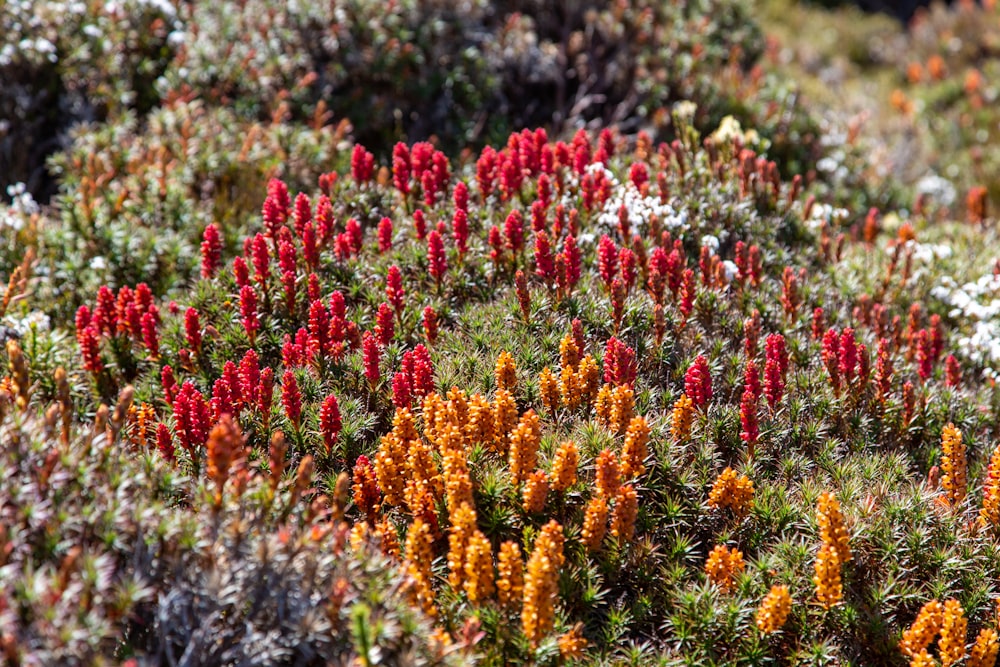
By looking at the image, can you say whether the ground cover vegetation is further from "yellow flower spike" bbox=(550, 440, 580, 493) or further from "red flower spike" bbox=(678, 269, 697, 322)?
"red flower spike" bbox=(678, 269, 697, 322)

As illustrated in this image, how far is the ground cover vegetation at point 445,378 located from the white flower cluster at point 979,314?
0.22 feet

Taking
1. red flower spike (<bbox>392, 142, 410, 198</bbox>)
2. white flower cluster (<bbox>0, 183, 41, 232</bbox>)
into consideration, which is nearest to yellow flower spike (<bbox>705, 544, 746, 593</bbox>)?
red flower spike (<bbox>392, 142, 410, 198</bbox>)

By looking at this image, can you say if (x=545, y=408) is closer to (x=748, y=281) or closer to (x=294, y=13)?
(x=748, y=281)

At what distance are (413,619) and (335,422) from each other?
5.22 ft

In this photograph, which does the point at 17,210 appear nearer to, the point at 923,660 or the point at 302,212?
the point at 302,212

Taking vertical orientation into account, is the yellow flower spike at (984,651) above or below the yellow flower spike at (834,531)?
below

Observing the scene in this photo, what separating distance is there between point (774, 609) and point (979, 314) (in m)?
4.29

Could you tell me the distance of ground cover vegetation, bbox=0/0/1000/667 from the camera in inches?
179

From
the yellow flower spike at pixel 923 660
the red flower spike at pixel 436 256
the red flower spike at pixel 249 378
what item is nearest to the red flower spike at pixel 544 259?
the red flower spike at pixel 436 256

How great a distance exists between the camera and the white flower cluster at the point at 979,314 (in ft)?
25.0

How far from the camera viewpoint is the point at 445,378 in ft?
20.5

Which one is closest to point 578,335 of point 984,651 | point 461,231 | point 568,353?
point 568,353

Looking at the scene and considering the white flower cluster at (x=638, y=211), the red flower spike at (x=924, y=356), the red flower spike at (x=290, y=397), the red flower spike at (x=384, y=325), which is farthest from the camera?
the white flower cluster at (x=638, y=211)

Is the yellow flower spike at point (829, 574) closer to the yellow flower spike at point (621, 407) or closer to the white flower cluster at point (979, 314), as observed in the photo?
the yellow flower spike at point (621, 407)
